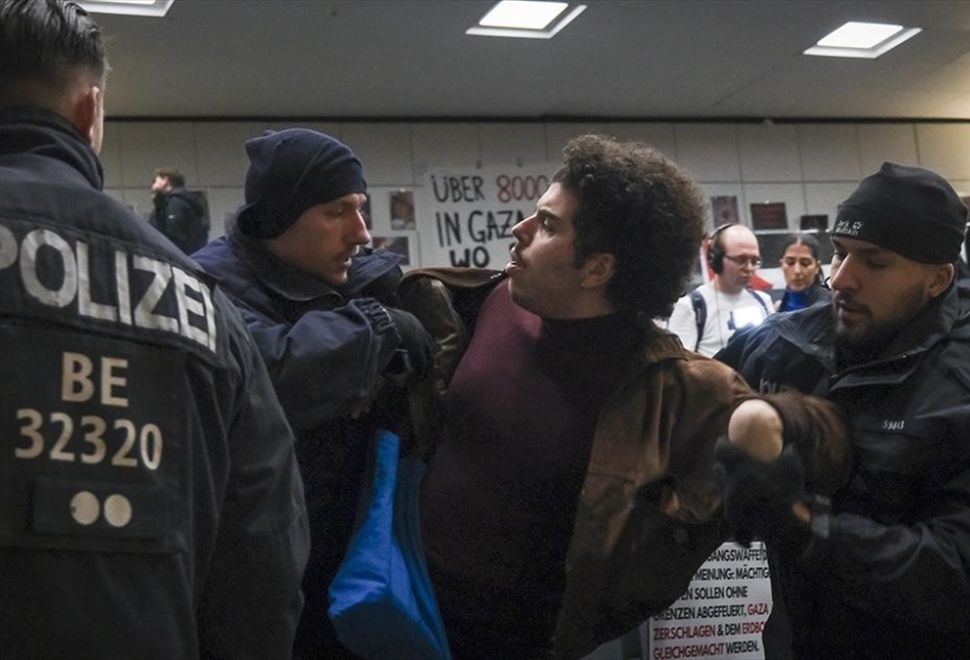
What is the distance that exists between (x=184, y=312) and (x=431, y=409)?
44.3 inches

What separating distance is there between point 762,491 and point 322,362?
0.85m

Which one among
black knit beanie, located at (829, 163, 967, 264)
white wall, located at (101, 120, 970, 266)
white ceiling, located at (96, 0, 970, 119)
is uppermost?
white ceiling, located at (96, 0, 970, 119)

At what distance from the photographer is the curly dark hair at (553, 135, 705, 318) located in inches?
109

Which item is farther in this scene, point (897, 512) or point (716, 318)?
point (716, 318)

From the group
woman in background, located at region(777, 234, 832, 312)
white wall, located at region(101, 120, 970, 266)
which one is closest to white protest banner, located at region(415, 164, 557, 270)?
white wall, located at region(101, 120, 970, 266)

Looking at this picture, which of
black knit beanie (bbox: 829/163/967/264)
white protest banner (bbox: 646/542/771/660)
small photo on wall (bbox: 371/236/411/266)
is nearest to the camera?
black knit beanie (bbox: 829/163/967/264)

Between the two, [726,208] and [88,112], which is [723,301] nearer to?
[726,208]

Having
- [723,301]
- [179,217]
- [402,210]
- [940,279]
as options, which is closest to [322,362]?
[940,279]

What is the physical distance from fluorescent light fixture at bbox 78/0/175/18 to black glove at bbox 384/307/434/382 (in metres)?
5.26

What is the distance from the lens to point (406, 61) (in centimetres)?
866

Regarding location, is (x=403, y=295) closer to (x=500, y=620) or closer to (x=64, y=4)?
(x=500, y=620)

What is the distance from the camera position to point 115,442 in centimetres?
153

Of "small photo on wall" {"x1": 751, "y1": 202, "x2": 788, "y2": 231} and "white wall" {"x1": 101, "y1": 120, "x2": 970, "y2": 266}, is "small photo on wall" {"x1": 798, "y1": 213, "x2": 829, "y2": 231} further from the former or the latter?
"small photo on wall" {"x1": 751, "y1": 202, "x2": 788, "y2": 231}

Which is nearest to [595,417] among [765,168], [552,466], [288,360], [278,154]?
[552,466]
